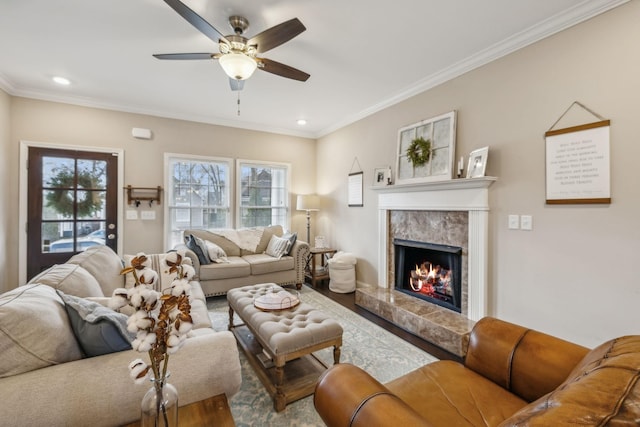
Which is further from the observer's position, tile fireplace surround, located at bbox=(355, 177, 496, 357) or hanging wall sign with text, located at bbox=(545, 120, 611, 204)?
tile fireplace surround, located at bbox=(355, 177, 496, 357)

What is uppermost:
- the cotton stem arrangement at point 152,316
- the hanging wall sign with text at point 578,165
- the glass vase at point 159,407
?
the hanging wall sign with text at point 578,165

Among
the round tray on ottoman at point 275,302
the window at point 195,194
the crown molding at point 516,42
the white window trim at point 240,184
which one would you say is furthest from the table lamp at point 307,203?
the round tray on ottoman at point 275,302

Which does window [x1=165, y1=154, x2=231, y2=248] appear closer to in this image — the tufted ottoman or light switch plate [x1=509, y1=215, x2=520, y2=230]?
the tufted ottoman

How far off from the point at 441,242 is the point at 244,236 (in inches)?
118

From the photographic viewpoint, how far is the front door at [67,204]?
366 centimetres

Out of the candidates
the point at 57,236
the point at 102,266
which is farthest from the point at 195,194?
the point at 102,266

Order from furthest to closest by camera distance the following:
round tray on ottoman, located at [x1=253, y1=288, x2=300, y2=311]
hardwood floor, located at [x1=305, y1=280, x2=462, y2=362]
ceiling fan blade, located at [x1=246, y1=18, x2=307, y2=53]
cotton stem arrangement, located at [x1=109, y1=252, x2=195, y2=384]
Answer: hardwood floor, located at [x1=305, y1=280, x2=462, y2=362] → round tray on ottoman, located at [x1=253, y1=288, x2=300, y2=311] → ceiling fan blade, located at [x1=246, y1=18, x2=307, y2=53] → cotton stem arrangement, located at [x1=109, y1=252, x2=195, y2=384]

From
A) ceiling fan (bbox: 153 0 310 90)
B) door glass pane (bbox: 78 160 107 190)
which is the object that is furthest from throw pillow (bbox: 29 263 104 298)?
door glass pane (bbox: 78 160 107 190)

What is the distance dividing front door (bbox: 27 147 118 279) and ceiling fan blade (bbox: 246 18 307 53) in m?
3.22

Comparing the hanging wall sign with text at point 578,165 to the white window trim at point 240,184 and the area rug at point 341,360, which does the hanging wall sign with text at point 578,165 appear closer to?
the area rug at point 341,360

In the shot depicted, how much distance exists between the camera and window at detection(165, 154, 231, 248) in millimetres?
4457

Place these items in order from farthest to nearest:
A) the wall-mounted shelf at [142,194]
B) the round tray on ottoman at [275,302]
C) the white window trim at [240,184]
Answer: the white window trim at [240,184], the wall-mounted shelf at [142,194], the round tray on ottoman at [275,302]

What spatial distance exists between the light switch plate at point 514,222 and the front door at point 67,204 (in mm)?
4946

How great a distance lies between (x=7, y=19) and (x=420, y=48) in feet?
11.6
